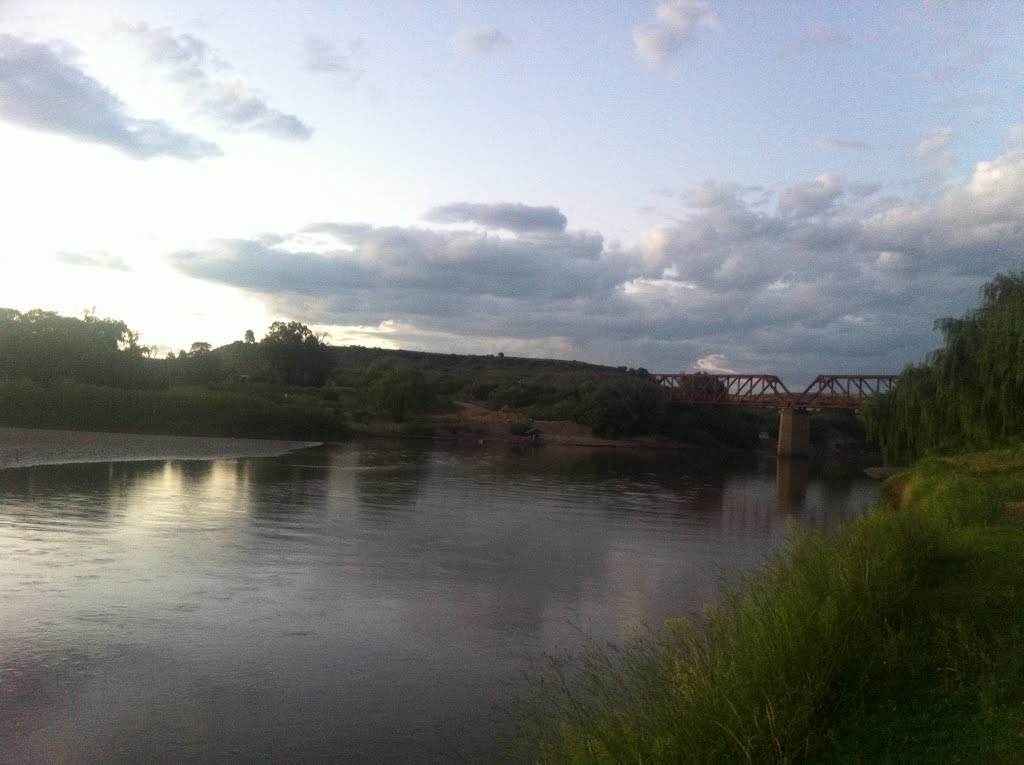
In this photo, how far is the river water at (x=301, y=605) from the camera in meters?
9.84

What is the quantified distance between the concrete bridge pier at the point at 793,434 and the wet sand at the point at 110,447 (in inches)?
2332

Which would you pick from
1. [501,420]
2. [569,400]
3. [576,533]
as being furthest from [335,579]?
[569,400]

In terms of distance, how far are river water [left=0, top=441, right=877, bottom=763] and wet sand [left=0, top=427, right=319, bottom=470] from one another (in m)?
4.16

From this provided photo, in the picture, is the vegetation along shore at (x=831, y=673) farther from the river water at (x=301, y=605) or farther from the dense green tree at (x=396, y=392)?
the dense green tree at (x=396, y=392)

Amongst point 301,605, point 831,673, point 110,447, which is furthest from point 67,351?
point 831,673

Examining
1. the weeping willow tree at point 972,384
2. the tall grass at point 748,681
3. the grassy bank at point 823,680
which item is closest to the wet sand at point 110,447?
the tall grass at point 748,681

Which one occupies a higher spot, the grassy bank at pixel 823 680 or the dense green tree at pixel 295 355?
the dense green tree at pixel 295 355

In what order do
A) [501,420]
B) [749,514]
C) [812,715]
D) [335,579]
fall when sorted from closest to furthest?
[812,715]
[335,579]
[749,514]
[501,420]

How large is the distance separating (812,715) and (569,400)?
99533 mm

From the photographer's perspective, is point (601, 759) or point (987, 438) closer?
point (601, 759)

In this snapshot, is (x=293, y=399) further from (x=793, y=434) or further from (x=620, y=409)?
→ (x=793, y=434)

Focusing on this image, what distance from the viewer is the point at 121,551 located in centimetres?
1869

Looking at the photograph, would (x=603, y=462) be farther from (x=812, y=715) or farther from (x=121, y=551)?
(x=812, y=715)

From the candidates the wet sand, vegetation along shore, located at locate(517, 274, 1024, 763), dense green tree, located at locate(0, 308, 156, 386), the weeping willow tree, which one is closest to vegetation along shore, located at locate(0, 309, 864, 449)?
dense green tree, located at locate(0, 308, 156, 386)
